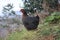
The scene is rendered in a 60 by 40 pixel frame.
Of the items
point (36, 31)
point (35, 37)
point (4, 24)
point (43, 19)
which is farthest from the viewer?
point (4, 24)

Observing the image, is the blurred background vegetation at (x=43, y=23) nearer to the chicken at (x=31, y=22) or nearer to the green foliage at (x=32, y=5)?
the green foliage at (x=32, y=5)

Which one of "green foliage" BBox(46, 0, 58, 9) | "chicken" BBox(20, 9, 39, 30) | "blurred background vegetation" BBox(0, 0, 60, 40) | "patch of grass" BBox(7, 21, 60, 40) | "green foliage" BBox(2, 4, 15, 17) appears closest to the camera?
"patch of grass" BBox(7, 21, 60, 40)

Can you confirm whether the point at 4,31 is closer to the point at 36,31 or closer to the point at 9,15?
the point at 9,15

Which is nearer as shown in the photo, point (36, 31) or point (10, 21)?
point (36, 31)

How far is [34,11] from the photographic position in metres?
11.2

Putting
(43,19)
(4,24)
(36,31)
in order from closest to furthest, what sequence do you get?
(36,31) → (43,19) → (4,24)

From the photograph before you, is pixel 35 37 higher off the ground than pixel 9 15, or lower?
higher

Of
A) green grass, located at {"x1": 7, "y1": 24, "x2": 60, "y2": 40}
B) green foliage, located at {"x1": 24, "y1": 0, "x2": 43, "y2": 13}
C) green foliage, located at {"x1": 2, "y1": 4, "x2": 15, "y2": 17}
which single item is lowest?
green foliage, located at {"x1": 2, "y1": 4, "x2": 15, "y2": 17}

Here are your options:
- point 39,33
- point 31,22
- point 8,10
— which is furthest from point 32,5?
point 39,33

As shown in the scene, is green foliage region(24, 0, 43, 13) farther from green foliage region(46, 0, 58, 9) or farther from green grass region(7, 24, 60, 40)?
green grass region(7, 24, 60, 40)

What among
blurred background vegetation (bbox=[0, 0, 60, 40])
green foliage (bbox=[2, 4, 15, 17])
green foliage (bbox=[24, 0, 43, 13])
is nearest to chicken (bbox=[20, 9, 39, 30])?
blurred background vegetation (bbox=[0, 0, 60, 40])

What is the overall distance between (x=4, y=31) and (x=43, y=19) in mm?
1727

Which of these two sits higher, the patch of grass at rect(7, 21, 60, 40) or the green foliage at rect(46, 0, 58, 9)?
the patch of grass at rect(7, 21, 60, 40)

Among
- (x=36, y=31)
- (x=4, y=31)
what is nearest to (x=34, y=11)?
(x=4, y=31)
